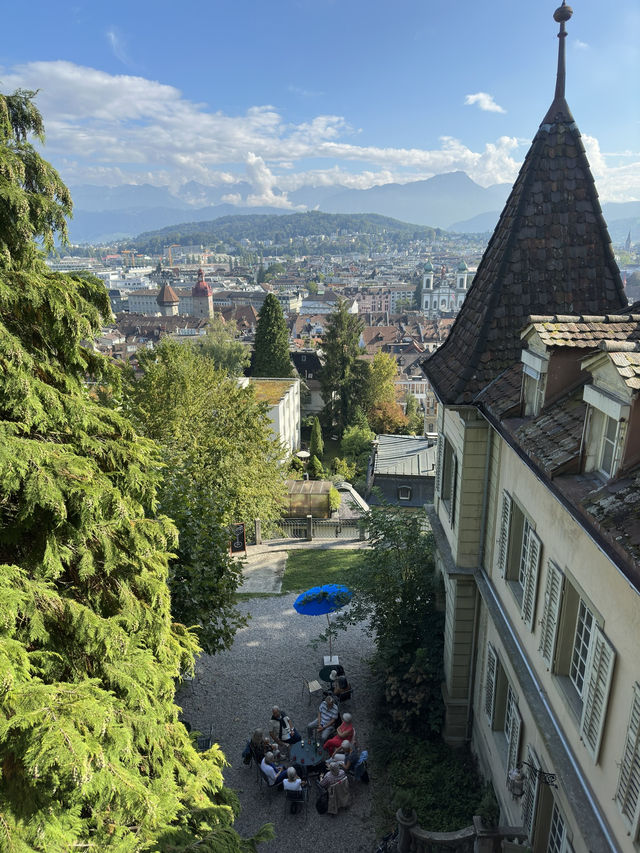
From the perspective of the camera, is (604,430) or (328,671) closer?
(604,430)

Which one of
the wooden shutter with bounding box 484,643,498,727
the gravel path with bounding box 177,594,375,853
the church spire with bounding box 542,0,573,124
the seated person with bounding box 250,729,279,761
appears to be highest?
the church spire with bounding box 542,0,573,124

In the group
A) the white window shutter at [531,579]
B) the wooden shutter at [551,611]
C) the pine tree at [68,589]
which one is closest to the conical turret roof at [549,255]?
the white window shutter at [531,579]

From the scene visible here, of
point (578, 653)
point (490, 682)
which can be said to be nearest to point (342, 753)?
point (490, 682)

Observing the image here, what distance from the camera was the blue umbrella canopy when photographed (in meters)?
16.7

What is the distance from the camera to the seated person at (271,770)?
12672mm

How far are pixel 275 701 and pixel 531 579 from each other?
9736 millimetres

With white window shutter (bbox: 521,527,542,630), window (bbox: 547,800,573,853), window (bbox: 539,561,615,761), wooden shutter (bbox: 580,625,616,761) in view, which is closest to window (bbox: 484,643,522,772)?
window (bbox: 547,800,573,853)

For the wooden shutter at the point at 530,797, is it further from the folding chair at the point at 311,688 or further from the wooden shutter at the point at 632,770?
the folding chair at the point at 311,688

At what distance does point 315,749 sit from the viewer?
43.9 feet

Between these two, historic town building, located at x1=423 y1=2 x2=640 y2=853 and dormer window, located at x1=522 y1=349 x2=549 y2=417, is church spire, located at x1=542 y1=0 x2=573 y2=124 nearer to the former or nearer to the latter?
historic town building, located at x1=423 y1=2 x2=640 y2=853

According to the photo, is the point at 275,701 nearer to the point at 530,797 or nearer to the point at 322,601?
the point at 322,601

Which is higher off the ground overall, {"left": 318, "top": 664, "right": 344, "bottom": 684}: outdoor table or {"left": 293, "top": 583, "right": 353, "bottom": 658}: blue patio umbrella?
{"left": 293, "top": 583, "right": 353, "bottom": 658}: blue patio umbrella

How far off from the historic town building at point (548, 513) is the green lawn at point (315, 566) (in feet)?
28.3

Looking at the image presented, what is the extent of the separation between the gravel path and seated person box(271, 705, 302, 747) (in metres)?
0.94
